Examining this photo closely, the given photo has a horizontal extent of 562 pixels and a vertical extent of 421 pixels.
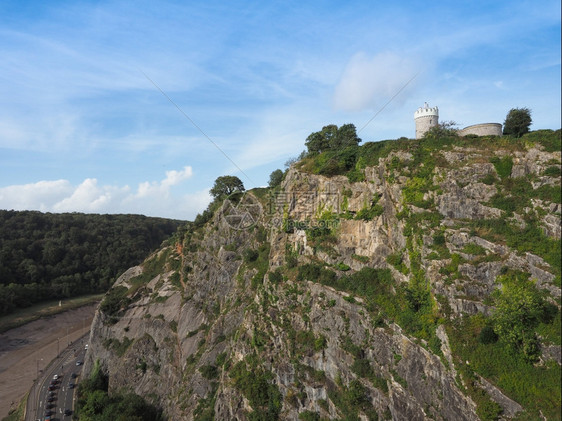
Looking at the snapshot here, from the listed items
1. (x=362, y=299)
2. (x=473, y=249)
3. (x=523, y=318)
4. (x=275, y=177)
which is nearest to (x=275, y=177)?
(x=275, y=177)

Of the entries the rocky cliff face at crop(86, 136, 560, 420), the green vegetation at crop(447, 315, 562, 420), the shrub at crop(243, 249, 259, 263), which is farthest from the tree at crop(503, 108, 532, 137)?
the shrub at crop(243, 249, 259, 263)

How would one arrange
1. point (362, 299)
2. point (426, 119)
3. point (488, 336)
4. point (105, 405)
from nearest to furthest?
point (488, 336) < point (362, 299) < point (426, 119) < point (105, 405)

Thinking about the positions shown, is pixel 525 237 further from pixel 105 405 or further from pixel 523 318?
pixel 105 405

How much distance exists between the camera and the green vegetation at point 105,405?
45.6 meters

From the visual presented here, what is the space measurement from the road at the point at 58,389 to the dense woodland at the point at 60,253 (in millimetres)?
35013

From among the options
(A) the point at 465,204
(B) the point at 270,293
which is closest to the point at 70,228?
(B) the point at 270,293

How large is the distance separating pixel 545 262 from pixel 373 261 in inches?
549

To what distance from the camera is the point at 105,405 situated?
49562mm

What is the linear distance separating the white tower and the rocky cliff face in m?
9.64

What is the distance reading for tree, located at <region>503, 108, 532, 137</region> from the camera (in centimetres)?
3394

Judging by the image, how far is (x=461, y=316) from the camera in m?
24.6

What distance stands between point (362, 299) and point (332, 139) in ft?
82.6

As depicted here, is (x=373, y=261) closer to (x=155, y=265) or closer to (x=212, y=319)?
(x=212, y=319)

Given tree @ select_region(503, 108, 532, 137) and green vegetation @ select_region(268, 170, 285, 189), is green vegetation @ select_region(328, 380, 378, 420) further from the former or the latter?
green vegetation @ select_region(268, 170, 285, 189)
